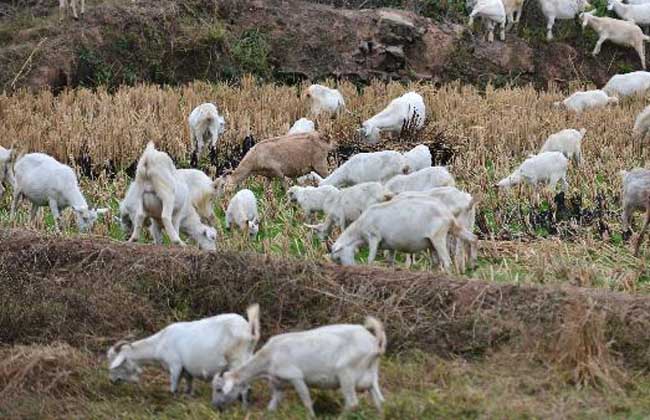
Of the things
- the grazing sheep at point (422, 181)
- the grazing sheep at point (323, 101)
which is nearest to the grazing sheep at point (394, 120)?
the grazing sheep at point (323, 101)

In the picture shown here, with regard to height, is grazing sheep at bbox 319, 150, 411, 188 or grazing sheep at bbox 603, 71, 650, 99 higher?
grazing sheep at bbox 319, 150, 411, 188

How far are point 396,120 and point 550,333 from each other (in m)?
8.69

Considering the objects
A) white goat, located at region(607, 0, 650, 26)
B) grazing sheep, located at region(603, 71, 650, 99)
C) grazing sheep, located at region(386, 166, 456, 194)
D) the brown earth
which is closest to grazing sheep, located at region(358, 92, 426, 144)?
grazing sheep, located at region(386, 166, 456, 194)

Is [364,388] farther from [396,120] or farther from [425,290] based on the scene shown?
[396,120]

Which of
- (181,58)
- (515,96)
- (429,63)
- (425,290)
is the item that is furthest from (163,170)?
(429,63)

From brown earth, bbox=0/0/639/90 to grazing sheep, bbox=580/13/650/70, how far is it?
67 cm

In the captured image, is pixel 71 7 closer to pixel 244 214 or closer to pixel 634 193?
pixel 244 214

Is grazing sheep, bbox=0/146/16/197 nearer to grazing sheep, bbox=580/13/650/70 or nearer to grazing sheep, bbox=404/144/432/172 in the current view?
grazing sheep, bbox=404/144/432/172

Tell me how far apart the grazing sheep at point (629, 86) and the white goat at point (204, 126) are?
9040 millimetres

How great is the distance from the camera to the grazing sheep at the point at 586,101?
21562 mm

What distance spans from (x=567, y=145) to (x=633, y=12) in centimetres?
1256

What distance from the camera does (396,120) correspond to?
18.0 metres

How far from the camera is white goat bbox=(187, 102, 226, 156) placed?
17.4 metres

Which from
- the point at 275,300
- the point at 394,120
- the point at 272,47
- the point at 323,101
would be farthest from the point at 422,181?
the point at 272,47
